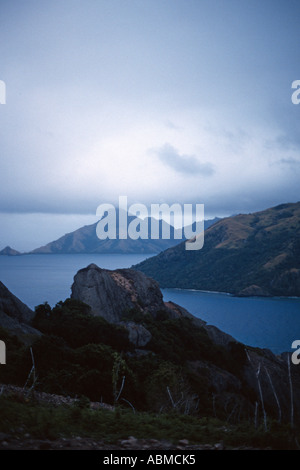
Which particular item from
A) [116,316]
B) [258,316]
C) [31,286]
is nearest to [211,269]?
[258,316]

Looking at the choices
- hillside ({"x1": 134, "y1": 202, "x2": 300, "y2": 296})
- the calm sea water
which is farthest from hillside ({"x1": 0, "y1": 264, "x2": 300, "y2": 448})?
hillside ({"x1": 134, "y1": 202, "x2": 300, "y2": 296})

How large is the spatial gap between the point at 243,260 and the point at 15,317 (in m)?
137

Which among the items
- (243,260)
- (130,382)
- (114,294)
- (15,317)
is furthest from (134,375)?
(243,260)

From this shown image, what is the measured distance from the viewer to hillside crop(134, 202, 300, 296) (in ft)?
424

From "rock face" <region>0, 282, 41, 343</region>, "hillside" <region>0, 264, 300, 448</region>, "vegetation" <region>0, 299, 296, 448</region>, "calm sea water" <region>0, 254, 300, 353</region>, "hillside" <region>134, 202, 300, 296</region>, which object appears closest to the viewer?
"vegetation" <region>0, 299, 296, 448</region>

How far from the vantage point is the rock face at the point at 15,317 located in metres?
21.1

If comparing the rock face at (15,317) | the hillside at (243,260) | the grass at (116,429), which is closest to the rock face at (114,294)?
the rock face at (15,317)

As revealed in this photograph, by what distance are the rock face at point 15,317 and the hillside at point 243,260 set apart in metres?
110

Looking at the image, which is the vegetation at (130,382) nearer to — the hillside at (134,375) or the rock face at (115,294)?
the hillside at (134,375)

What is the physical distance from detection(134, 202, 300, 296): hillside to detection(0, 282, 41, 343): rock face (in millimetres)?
109620

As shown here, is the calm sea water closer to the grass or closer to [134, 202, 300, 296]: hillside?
[134, 202, 300, 296]: hillside

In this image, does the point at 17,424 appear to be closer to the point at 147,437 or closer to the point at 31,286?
the point at 147,437

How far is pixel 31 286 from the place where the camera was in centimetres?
10719
